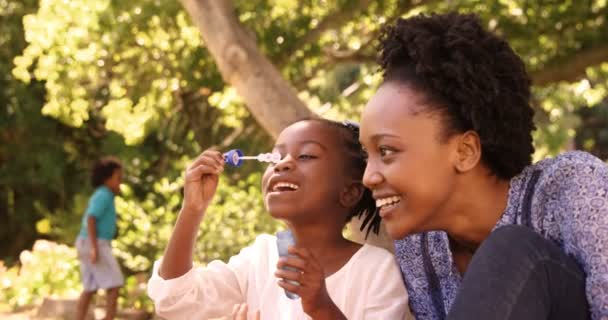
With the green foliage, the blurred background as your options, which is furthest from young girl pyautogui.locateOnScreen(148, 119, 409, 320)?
the green foliage

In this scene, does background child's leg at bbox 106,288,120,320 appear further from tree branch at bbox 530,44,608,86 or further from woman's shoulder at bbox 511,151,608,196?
woman's shoulder at bbox 511,151,608,196

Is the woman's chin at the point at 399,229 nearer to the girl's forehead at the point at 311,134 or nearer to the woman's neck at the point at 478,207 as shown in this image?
the woman's neck at the point at 478,207

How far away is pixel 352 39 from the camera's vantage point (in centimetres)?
891

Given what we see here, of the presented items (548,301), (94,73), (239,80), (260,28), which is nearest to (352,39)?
(260,28)

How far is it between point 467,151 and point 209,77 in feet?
18.8

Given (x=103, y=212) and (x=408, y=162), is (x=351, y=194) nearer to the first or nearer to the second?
(x=408, y=162)

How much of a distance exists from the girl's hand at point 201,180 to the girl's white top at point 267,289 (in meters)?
0.18

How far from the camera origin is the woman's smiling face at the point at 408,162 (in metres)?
2.11

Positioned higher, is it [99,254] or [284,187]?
[99,254]

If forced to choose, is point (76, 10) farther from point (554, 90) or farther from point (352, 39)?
point (554, 90)

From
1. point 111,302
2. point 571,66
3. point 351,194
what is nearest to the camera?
point 351,194

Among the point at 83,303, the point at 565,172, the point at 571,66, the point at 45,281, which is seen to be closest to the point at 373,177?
the point at 565,172

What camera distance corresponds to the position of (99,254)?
23.9ft

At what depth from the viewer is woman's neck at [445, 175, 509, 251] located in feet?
7.17
